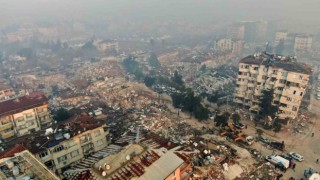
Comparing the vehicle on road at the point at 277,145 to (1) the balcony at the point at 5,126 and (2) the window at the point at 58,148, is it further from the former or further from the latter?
(1) the balcony at the point at 5,126

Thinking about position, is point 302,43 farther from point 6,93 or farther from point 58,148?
point 58,148

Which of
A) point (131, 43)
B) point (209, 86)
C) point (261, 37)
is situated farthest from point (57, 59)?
point (261, 37)

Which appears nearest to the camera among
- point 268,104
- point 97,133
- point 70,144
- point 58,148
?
point 58,148

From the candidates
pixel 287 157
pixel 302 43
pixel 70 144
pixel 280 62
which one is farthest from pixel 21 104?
pixel 302 43

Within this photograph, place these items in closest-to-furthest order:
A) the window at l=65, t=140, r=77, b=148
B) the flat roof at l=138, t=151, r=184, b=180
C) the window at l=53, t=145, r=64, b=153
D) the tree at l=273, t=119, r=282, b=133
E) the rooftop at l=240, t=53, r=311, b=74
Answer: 1. the flat roof at l=138, t=151, r=184, b=180
2. the window at l=53, t=145, r=64, b=153
3. the window at l=65, t=140, r=77, b=148
4. the tree at l=273, t=119, r=282, b=133
5. the rooftop at l=240, t=53, r=311, b=74

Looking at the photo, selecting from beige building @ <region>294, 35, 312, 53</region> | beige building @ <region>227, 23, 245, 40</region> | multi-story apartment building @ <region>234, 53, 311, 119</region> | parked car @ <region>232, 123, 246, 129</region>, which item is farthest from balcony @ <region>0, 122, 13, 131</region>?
beige building @ <region>227, 23, 245, 40</region>

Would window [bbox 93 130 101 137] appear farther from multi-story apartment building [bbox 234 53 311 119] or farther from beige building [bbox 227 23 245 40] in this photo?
beige building [bbox 227 23 245 40]
